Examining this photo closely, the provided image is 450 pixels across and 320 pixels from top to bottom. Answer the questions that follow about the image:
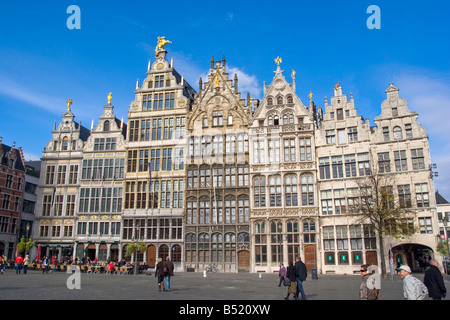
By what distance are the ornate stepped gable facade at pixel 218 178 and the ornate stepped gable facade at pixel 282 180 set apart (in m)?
1.38

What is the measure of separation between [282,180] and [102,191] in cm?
2251

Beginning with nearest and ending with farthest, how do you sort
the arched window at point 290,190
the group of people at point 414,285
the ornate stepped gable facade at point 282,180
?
1. the group of people at point 414,285
2. the ornate stepped gable facade at point 282,180
3. the arched window at point 290,190

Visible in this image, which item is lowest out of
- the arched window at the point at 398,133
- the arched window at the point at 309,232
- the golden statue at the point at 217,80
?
the arched window at the point at 309,232

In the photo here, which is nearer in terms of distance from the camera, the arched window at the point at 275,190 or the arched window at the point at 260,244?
the arched window at the point at 260,244

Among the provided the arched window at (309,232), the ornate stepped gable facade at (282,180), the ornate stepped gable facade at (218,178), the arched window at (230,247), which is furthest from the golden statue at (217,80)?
the arched window at (309,232)

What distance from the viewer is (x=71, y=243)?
47.6 meters

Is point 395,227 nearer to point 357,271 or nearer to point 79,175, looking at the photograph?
point 357,271

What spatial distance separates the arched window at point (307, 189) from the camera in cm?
4191

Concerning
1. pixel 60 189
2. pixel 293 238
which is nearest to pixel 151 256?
pixel 60 189

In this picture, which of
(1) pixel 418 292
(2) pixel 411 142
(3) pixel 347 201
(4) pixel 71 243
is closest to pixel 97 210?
(4) pixel 71 243

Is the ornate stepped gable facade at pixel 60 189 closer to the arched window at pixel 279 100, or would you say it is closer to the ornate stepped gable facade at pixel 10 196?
the ornate stepped gable facade at pixel 10 196

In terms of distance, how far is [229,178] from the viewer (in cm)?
4500

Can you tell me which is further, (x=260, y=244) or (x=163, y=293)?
(x=260, y=244)

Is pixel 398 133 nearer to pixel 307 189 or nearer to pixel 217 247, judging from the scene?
pixel 307 189
